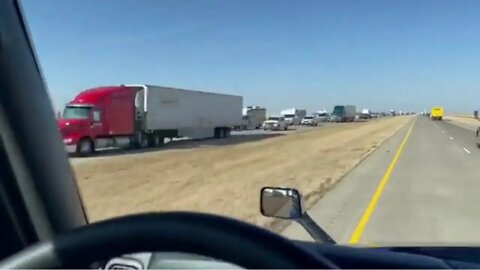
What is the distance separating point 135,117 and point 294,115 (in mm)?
51902

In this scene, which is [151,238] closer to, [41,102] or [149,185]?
[41,102]

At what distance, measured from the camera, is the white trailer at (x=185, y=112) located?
33750 millimetres

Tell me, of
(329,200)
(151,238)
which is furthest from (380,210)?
(151,238)

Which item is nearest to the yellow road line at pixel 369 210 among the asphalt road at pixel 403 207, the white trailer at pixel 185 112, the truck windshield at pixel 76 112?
the asphalt road at pixel 403 207

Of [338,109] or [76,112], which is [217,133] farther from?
[338,109]

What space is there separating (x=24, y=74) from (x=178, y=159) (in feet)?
71.1

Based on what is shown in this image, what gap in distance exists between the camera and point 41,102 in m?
2.90

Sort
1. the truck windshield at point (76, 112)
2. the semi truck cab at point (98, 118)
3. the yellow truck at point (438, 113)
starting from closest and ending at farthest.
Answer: the semi truck cab at point (98, 118) < the truck windshield at point (76, 112) < the yellow truck at point (438, 113)

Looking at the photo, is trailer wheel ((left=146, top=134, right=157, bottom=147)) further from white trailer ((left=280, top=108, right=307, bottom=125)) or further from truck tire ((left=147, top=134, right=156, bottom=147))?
white trailer ((left=280, top=108, right=307, bottom=125))

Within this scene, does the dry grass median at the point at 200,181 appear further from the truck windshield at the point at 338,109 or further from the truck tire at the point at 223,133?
the truck windshield at the point at 338,109

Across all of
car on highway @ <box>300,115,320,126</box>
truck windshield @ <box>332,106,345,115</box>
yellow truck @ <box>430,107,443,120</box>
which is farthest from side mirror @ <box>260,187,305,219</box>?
yellow truck @ <box>430,107,443,120</box>

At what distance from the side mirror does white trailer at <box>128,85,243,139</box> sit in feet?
98.1

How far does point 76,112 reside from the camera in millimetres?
28375

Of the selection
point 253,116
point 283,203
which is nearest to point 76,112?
point 283,203
